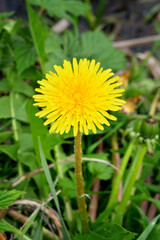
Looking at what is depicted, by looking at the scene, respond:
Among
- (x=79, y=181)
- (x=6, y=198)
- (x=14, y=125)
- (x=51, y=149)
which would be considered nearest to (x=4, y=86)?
(x=14, y=125)

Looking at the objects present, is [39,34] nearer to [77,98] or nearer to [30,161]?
[30,161]

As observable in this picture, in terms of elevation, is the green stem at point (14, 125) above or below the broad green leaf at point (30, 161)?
above

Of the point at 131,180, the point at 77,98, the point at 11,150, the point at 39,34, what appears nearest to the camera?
the point at 77,98

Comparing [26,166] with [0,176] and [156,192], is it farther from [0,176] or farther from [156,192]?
[156,192]

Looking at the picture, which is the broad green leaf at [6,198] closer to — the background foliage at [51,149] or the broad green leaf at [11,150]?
the background foliage at [51,149]

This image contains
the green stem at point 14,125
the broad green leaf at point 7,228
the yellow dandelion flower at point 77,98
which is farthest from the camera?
the green stem at point 14,125

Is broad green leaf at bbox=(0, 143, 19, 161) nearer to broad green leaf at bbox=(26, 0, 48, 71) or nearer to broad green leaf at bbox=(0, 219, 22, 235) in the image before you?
broad green leaf at bbox=(0, 219, 22, 235)

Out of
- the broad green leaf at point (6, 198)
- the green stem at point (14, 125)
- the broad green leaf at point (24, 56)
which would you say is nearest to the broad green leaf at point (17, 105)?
the green stem at point (14, 125)

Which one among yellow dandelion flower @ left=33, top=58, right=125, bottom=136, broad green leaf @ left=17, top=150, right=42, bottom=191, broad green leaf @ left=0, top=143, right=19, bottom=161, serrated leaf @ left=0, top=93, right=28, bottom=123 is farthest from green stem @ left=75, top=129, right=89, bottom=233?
serrated leaf @ left=0, top=93, right=28, bottom=123
